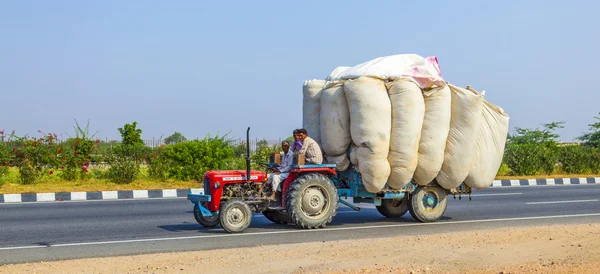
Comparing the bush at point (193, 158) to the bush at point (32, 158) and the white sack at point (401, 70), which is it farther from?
the white sack at point (401, 70)

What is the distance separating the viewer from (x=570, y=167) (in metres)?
29.0

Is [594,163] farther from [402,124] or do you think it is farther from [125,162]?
[402,124]

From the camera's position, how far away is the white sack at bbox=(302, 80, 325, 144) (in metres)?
12.8

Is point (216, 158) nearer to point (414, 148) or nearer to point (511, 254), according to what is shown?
point (414, 148)

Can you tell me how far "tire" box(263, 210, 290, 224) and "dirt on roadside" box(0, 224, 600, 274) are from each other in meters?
2.60

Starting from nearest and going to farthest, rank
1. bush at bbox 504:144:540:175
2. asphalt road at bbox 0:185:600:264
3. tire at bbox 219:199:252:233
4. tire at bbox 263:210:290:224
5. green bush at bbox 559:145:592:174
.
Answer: asphalt road at bbox 0:185:600:264, tire at bbox 219:199:252:233, tire at bbox 263:210:290:224, bush at bbox 504:144:540:175, green bush at bbox 559:145:592:174

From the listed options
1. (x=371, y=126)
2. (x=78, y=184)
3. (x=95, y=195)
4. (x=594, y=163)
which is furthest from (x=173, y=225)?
(x=594, y=163)

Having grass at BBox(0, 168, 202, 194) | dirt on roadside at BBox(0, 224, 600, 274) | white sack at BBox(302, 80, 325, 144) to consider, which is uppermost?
white sack at BBox(302, 80, 325, 144)

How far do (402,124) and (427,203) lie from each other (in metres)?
1.66

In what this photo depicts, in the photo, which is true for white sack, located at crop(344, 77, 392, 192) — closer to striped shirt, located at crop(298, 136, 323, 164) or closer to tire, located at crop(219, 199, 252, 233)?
striped shirt, located at crop(298, 136, 323, 164)

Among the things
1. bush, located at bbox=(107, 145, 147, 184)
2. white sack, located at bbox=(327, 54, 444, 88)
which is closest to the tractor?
white sack, located at bbox=(327, 54, 444, 88)

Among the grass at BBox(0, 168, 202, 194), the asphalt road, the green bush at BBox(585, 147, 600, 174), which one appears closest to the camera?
the asphalt road

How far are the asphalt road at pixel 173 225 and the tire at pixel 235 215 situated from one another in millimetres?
156

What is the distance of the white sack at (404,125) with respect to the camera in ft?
39.6
